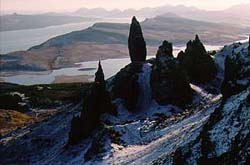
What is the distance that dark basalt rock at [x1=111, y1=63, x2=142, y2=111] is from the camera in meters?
71.9

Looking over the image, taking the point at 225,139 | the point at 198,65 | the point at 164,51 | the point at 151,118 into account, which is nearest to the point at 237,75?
the point at 225,139

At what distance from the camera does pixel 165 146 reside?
39344 millimetres

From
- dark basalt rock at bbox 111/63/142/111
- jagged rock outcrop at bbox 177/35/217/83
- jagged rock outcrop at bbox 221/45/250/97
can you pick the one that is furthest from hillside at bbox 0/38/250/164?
→ jagged rock outcrop at bbox 177/35/217/83

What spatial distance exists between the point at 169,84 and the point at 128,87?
25.0ft

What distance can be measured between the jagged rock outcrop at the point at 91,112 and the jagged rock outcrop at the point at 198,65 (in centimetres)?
1954

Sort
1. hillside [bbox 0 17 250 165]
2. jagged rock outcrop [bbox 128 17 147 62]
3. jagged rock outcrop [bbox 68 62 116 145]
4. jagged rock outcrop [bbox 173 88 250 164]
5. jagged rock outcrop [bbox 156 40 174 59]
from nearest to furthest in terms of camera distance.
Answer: jagged rock outcrop [bbox 173 88 250 164]
hillside [bbox 0 17 250 165]
jagged rock outcrop [bbox 68 62 116 145]
jagged rock outcrop [bbox 156 40 174 59]
jagged rock outcrop [bbox 128 17 147 62]

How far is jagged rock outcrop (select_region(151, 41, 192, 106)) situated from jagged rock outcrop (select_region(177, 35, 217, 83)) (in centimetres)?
801

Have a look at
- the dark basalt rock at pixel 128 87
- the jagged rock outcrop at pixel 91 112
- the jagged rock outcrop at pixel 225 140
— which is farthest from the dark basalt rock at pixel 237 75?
the dark basalt rock at pixel 128 87

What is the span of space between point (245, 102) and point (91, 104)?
3430cm

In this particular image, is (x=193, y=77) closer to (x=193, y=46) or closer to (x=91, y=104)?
(x=193, y=46)

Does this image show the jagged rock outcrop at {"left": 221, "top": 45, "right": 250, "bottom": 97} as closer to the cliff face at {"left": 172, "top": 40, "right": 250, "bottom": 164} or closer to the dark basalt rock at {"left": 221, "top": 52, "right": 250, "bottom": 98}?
the dark basalt rock at {"left": 221, "top": 52, "right": 250, "bottom": 98}

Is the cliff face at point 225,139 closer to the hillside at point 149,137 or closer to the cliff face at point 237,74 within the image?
the hillside at point 149,137

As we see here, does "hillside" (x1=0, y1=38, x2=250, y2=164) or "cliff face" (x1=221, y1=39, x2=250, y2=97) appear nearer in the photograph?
"hillside" (x1=0, y1=38, x2=250, y2=164)

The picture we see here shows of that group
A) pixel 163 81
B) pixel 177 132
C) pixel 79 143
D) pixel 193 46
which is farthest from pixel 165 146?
pixel 193 46
